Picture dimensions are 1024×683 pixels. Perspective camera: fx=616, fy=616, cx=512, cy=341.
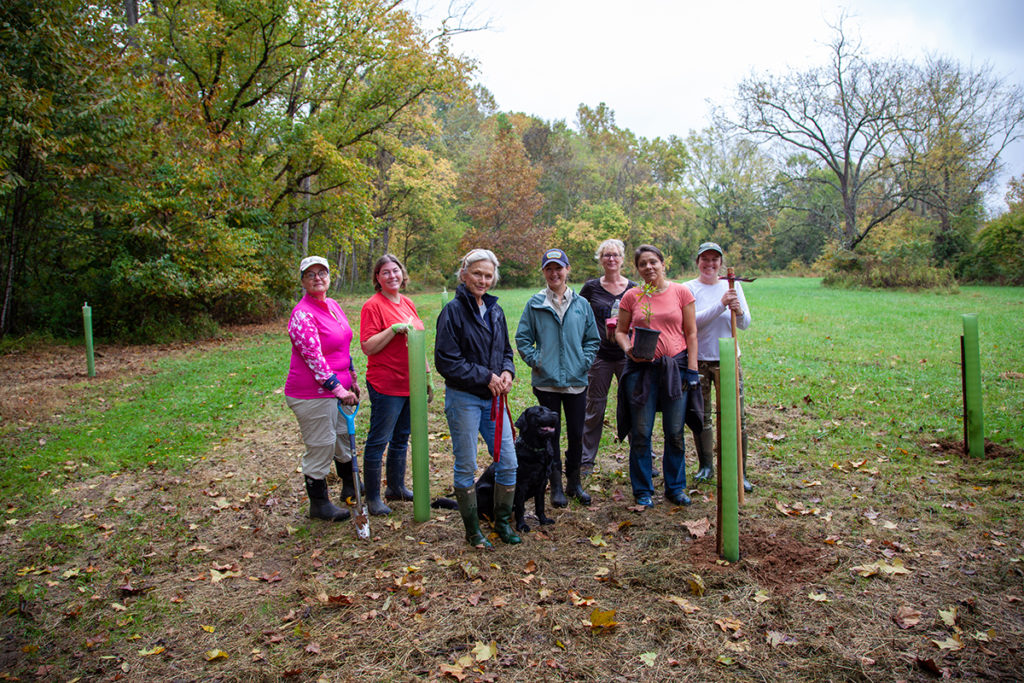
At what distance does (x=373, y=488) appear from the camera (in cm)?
495

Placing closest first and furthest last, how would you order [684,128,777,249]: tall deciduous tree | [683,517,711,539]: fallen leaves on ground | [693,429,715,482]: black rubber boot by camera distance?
[683,517,711,539]: fallen leaves on ground < [693,429,715,482]: black rubber boot < [684,128,777,249]: tall deciduous tree

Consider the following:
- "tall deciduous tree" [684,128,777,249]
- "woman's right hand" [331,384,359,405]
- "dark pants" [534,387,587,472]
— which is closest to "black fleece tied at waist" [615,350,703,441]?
"dark pants" [534,387,587,472]

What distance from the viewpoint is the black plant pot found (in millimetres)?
4617

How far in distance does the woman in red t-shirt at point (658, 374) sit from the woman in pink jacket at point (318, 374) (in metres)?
2.17

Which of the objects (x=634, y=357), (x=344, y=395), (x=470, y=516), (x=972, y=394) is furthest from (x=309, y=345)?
(x=972, y=394)

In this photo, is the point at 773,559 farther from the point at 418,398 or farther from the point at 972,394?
the point at 972,394

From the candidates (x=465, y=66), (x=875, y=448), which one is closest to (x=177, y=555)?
(x=875, y=448)

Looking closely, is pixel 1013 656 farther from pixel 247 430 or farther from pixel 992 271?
pixel 992 271

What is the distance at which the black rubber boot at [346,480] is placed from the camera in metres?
5.02

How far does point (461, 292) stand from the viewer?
4172 millimetres

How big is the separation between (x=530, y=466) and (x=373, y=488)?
136cm

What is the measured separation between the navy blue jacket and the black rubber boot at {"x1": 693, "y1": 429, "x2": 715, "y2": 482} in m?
2.11

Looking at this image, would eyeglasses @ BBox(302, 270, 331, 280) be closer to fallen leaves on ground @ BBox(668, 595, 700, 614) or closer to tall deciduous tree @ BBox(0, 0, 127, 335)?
fallen leaves on ground @ BBox(668, 595, 700, 614)

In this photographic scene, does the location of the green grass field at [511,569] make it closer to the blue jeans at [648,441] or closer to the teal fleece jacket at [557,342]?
the blue jeans at [648,441]
